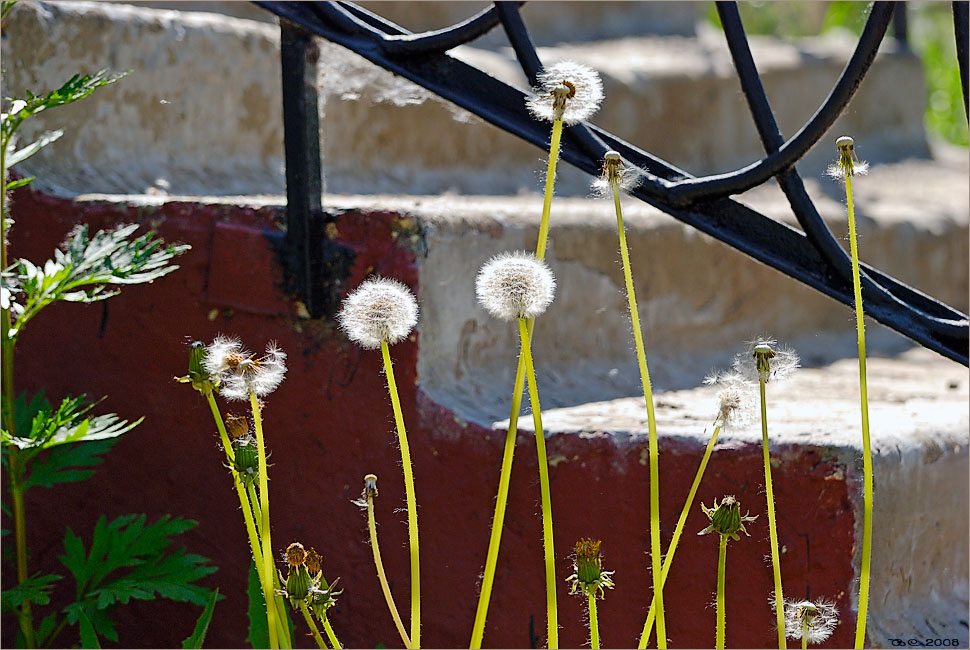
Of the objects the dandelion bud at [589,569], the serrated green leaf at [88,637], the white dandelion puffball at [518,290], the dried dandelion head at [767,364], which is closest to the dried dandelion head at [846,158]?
the dried dandelion head at [767,364]

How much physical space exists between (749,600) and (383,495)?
0.57 m

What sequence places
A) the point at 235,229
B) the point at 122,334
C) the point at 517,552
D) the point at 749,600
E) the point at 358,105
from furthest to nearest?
the point at 358,105
the point at 122,334
the point at 235,229
the point at 517,552
the point at 749,600

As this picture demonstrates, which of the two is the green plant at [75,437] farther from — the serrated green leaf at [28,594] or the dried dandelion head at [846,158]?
the dried dandelion head at [846,158]

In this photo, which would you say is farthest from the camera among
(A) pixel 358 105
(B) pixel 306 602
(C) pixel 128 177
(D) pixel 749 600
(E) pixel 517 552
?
(A) pixel 358 105

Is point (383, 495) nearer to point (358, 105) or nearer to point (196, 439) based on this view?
point (196, 439)

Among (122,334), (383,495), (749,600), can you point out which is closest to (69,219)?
(122,334)

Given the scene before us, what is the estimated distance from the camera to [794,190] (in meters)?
1.38

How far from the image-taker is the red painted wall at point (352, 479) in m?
1.45

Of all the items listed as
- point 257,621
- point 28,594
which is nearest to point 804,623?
point 257,621

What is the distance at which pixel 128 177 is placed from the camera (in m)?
2.00

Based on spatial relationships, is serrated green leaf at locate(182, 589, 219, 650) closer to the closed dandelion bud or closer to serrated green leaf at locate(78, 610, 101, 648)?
serrated green leaf at locate(78, 610, 101, 648)

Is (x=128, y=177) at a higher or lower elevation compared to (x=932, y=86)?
lower

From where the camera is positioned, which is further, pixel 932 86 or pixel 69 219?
pixel 932 86

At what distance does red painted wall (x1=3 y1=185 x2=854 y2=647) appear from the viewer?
4.76ft
